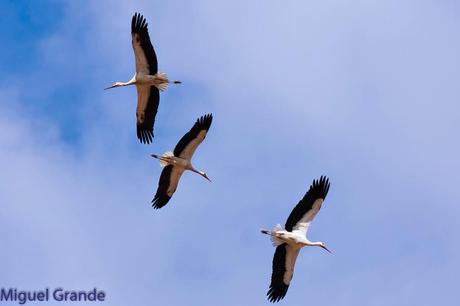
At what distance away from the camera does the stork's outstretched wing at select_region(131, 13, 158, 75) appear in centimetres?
2403

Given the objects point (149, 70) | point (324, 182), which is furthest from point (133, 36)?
point (324, 182)

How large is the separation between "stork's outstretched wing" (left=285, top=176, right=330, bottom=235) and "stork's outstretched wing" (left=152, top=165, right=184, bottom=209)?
167 inches

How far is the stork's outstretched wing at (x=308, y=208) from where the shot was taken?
22.6 m

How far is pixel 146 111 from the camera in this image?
85.1 ft

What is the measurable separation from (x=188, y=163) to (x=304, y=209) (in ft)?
13.5

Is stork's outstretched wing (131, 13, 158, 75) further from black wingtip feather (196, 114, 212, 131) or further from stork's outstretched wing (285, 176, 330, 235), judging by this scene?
stork's outstretched wing (285, 176, 330, 235)

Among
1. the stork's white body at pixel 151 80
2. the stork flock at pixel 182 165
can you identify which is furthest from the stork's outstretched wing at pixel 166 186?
the stork's white body at pixel 151 80

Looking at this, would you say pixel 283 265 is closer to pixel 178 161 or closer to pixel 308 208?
pixel 308 208

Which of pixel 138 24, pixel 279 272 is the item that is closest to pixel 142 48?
pixel 138 24

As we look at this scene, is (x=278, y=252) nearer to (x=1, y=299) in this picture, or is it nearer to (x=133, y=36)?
(x=133, y=36)

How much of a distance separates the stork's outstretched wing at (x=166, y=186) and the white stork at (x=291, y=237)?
4.03 m

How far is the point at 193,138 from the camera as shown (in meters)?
24.3

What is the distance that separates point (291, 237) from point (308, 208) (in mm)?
908

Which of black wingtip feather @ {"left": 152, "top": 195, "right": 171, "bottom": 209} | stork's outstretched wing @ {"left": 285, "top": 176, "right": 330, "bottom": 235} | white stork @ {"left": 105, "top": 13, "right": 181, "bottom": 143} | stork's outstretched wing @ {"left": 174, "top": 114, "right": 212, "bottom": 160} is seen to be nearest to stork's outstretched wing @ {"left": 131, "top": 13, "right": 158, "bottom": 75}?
white stork @ {"left": 105, "top": 13, "right": 181, "bottom": 143}
